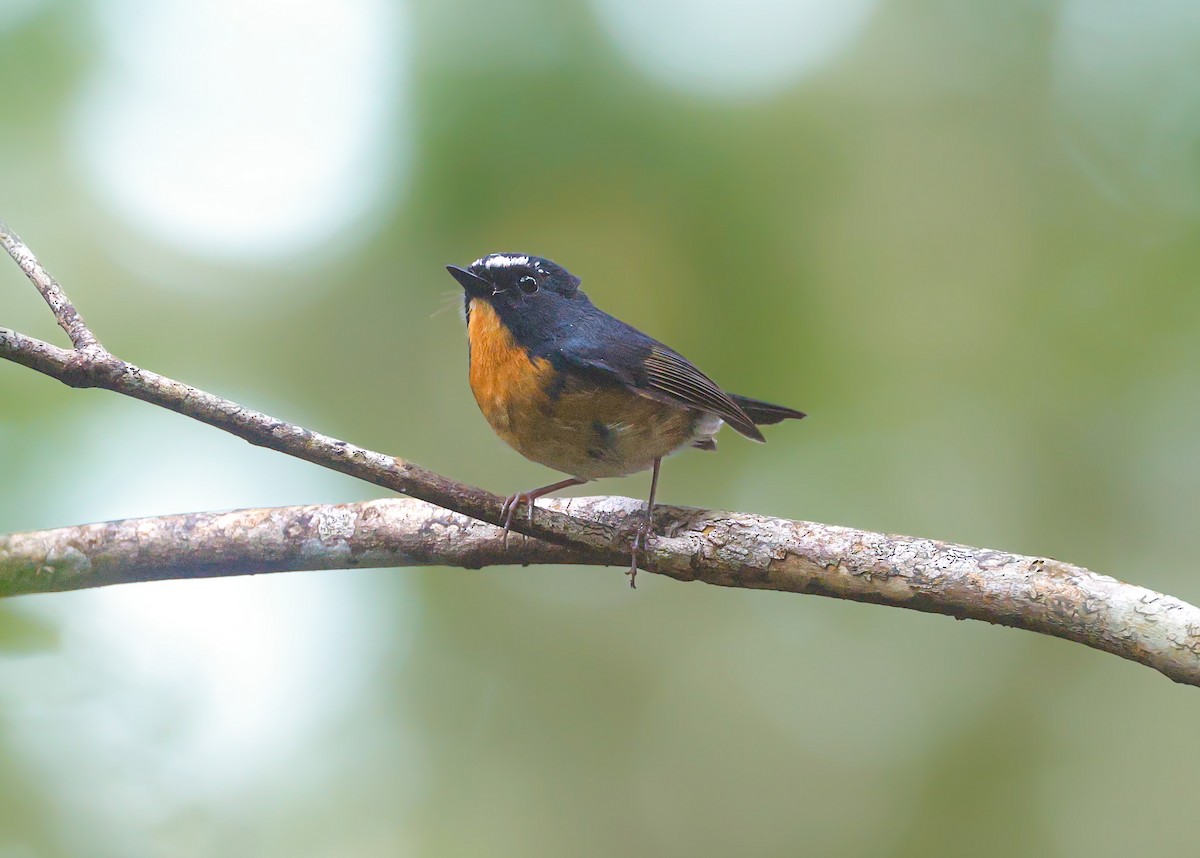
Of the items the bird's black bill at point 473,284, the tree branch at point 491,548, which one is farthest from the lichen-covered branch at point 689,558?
the bird's black bill at point 473,284

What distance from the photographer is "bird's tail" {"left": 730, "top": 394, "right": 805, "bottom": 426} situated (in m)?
3.96

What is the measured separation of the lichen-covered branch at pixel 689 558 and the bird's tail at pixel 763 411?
915mm

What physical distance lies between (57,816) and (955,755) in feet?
16.8

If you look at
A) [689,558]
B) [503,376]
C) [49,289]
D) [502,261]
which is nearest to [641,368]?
[503,376]

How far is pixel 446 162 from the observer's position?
20.9ft

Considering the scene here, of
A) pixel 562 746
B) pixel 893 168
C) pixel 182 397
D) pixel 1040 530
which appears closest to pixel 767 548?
pixel 182 397

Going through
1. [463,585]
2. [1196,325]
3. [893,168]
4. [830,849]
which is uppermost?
[893,168]

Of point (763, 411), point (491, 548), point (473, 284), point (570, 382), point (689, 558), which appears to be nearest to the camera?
point (689, 558)

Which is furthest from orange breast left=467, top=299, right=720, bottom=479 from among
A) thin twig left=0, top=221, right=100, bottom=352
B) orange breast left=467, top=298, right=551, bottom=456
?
thin twig left=0, top=221, right=100, bottom=352

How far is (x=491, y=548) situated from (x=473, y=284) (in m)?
1.07

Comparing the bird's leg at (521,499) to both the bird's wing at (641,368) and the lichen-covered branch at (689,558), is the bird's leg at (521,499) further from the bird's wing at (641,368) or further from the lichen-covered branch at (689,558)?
the bird's wing at (641,368)

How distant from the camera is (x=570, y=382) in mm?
3354

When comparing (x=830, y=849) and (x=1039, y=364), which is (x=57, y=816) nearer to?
(x=830, y=849)

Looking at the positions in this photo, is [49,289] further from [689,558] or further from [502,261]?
[689,558]
